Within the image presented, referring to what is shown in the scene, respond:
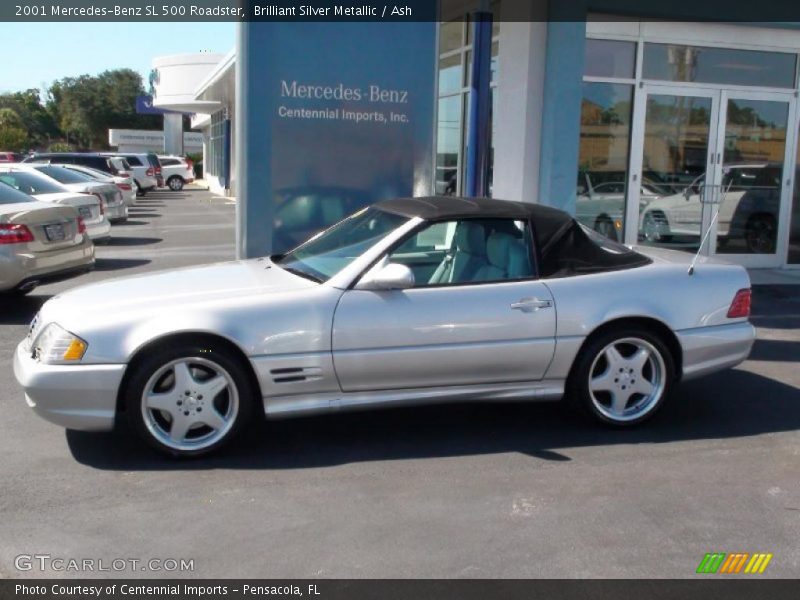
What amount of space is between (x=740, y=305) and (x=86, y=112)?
81.0 metres

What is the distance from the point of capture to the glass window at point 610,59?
34.5 feet

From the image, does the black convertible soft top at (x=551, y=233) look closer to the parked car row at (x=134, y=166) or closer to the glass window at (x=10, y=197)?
the glass window at (x=10, y=197)

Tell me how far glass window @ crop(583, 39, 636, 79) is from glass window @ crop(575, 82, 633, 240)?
0.51 ft

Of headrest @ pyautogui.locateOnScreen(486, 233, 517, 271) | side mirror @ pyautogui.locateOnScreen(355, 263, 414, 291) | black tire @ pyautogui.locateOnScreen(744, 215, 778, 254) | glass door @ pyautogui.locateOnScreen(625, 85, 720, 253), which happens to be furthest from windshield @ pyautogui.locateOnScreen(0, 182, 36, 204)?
black tire @ pyautogui.locateOnScreen(744, 215, 778, 254)

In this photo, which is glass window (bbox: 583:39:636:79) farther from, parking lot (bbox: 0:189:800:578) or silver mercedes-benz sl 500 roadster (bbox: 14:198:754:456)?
parking lot (bbox: 0:189:800:578)

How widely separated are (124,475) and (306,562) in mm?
1431

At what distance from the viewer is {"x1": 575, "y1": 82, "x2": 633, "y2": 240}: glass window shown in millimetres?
10656

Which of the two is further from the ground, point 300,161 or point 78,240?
point 300,161

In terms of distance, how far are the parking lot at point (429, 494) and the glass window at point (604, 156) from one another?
5121 mm

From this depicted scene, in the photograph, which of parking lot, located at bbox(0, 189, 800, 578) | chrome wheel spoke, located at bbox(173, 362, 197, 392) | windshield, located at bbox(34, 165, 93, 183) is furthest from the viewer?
windshield, located at bbox(34, 165, 93, 183)

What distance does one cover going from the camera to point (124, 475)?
4484mm

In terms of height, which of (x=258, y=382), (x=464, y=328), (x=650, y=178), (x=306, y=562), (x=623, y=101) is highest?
(x=623, y=101)

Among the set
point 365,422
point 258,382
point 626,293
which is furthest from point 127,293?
point 626,293

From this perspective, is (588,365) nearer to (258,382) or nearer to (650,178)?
(258,382)
